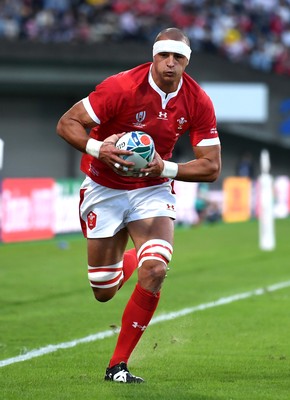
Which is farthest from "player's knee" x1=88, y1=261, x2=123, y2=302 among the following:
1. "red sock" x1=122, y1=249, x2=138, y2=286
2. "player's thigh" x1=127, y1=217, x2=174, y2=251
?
"player's thigh" x1=127, y1=217, x2=174, y2=251

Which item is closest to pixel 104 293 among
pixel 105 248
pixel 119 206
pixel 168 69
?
pixel 105 248

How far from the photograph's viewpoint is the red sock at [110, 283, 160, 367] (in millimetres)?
7227

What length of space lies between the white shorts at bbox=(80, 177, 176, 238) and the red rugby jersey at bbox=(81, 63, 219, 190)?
60 millimetres

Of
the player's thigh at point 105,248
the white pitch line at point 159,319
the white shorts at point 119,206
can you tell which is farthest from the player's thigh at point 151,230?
the white pitch line at point 159,319

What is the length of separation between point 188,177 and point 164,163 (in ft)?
0.92

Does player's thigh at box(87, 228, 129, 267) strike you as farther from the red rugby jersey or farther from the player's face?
the player's face

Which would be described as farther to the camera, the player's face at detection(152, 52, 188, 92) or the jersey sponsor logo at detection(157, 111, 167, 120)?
the jersey sponsor logo at detection(157, 111, 167, 120)

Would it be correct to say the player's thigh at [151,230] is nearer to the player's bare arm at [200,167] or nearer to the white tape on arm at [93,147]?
the player's bare arm at [200,167]

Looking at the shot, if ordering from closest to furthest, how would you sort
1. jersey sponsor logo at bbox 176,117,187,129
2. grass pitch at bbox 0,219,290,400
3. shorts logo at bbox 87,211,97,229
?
grass pitch at bbox 0,219,290,400 < jersey sponsor logo at bbox 176,117,187,129 < shorts logo at bbox 87,211,97,229

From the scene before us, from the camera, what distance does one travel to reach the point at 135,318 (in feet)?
23.8

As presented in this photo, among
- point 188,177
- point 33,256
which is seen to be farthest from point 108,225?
point 33,256

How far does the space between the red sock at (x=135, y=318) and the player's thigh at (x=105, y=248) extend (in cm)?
69

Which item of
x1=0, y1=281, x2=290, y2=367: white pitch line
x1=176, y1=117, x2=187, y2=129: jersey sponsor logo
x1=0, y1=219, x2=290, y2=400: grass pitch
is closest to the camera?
x1=0, y1=219, x2=290, y2=400: grass pitch

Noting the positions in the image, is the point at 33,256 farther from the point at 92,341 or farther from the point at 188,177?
the point at 188,177
